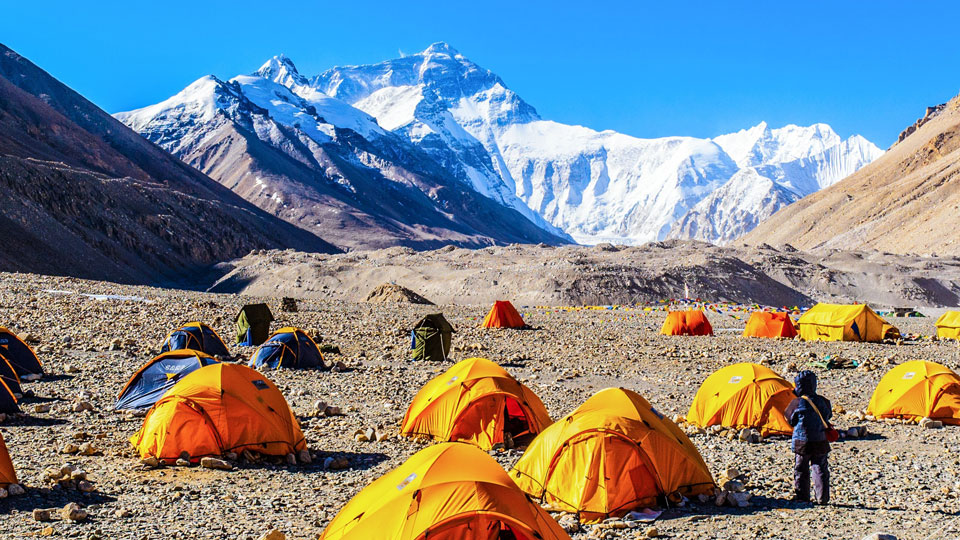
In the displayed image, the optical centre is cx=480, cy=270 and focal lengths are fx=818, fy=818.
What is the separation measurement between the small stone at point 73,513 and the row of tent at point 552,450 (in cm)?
343

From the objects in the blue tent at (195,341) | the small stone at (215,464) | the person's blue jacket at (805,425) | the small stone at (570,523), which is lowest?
the small stone at (570,523)

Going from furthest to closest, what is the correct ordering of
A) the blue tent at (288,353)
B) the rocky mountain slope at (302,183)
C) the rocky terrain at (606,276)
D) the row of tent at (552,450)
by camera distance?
the rocky mountain slope at (302,183), the rocky terrain at (606,276), the blue tent at (288,353), the row of tent at (552,450)

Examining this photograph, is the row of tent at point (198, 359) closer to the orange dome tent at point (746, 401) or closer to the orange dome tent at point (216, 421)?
the orange dome tent at point (216, 421)

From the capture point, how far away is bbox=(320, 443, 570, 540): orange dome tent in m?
7.15

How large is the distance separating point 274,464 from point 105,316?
59.4 ft

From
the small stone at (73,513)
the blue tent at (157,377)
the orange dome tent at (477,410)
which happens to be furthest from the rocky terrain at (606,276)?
the small stone at (73,513)

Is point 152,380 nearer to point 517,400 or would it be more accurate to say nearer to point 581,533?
point 517,400

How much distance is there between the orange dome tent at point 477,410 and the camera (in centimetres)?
1332

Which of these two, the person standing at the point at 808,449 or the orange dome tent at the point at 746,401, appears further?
the orange dome tent at the point at 746,401

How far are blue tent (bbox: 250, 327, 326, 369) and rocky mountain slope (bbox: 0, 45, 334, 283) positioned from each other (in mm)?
39949

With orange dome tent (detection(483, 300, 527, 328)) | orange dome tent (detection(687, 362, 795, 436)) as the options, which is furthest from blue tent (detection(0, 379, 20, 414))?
orange dome tent (detection(483, 300, 527, 328))

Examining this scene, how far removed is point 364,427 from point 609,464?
19.9 ft

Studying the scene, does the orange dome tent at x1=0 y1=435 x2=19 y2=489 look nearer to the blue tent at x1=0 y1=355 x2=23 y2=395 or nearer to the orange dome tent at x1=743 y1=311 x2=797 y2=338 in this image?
the blue tent at x1=0 y1=355 x2=23 y2=395

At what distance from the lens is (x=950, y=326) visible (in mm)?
33844
